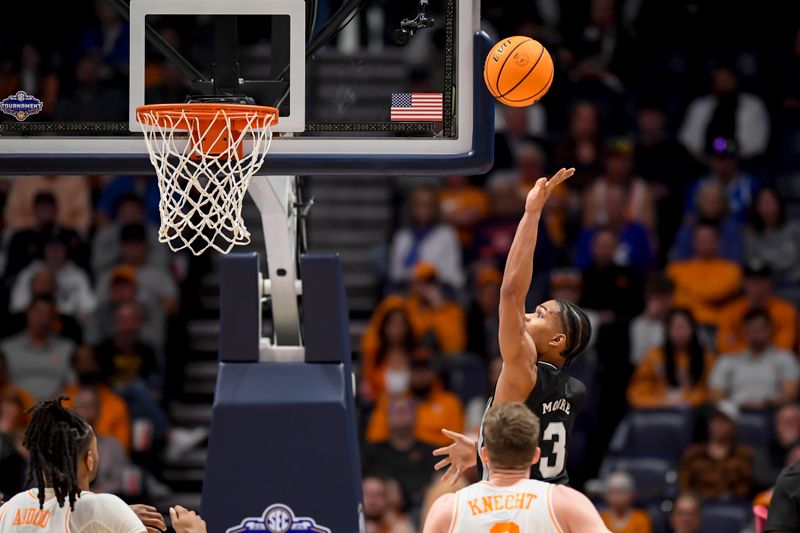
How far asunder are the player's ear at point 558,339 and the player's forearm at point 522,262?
34 cm

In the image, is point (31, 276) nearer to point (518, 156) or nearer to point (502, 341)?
point (518, 156)

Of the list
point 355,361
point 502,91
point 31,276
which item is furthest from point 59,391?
point 502,91

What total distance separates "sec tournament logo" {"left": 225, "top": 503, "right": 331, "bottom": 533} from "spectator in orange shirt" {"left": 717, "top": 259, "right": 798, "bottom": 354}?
421 centimetres

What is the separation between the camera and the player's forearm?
504cm

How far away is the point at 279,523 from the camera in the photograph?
665 centimetres

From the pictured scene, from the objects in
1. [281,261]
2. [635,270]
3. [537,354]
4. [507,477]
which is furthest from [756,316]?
[507,477]

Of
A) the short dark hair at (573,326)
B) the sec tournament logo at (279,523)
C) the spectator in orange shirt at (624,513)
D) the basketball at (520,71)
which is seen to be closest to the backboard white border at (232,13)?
Result: the basketball at (520,71)

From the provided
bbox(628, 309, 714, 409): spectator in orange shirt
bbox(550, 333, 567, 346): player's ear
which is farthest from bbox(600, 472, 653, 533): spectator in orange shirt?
bbox(550, 333, 567, 346): player's ear

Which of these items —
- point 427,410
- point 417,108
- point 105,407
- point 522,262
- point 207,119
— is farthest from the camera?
point 427,410

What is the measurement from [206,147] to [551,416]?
177cm

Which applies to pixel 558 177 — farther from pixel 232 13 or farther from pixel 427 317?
pixel 427 317

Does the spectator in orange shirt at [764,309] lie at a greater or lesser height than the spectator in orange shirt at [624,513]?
greater

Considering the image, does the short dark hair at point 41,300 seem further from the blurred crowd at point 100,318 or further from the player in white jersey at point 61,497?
the player in white jersey at point 61,497

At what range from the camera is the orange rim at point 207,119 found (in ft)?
18.9
